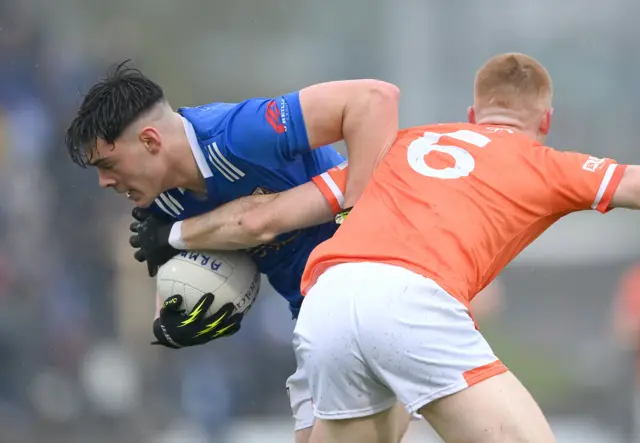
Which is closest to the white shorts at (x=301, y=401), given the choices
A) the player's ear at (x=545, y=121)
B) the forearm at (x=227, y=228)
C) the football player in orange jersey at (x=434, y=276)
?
the forearm at (x=227, y=228)

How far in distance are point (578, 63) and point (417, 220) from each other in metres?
5.61

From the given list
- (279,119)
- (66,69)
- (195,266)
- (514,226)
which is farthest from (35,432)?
(514,226)

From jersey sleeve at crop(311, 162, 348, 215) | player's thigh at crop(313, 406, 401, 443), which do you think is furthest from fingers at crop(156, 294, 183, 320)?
player's thigh at crop(313, 406, 401, 443)

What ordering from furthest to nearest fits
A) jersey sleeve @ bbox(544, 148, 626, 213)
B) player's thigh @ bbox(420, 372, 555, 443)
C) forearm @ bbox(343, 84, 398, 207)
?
forearm @ bbox(343, 84, 398, 207)
jersey sleeve @ bbox(544, 148, 626, 213)
player's thigh @ bbox(420, 372, 555, 443)

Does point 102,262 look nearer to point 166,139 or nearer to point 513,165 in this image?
point 166,139

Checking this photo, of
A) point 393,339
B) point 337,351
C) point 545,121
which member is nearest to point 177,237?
point 337,351

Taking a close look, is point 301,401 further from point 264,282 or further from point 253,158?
point 264,282

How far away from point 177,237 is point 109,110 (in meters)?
0.47

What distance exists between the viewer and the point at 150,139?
339cm

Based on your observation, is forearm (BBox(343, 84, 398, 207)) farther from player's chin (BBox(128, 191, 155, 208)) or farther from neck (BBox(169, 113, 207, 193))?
player's chin (BBox(128, 191, 155, 208))

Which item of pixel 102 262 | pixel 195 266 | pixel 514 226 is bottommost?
pixel 102 262

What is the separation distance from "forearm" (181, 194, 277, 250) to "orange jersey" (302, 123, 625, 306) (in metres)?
0.40

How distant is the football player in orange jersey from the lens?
276cm

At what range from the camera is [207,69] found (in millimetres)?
8031
